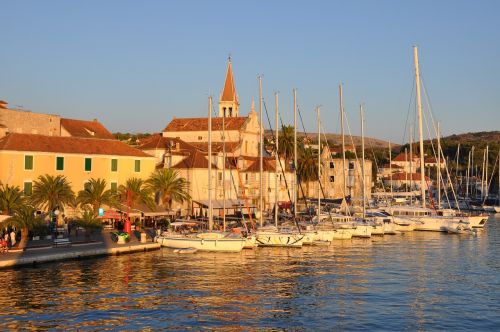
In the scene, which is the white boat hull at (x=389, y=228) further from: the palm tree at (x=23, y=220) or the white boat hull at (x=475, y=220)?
the palm tree at (x=23, y=220)

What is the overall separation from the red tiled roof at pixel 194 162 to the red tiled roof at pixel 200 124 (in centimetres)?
1918

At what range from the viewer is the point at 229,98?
4781 inches

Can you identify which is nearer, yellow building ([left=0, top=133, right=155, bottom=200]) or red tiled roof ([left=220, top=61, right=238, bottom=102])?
yellow building ([left=0, top=133, right=155, bottom=200])

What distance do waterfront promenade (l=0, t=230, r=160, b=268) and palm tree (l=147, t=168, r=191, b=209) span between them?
38.8 ft

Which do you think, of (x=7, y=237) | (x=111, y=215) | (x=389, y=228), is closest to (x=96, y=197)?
(x=111, y=215)

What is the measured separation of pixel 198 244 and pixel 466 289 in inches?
900

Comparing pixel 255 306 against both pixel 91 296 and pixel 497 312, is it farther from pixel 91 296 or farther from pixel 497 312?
pixel 497 312

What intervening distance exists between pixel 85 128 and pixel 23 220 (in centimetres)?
4184

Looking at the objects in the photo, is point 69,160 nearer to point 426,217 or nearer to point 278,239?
point 278,239

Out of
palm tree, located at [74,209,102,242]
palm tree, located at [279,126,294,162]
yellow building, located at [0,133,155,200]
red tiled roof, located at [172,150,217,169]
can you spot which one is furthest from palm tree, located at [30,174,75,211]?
palm tree, located at [279,126,294,162]

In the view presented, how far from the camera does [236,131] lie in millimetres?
98625

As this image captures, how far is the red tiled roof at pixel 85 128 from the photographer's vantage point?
84938 millimetres

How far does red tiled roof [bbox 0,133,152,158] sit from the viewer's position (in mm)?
60344

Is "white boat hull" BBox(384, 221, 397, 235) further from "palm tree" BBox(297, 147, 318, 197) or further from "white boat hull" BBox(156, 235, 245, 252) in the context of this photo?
"palm tree" BBox(297, 147, 318, 197)
